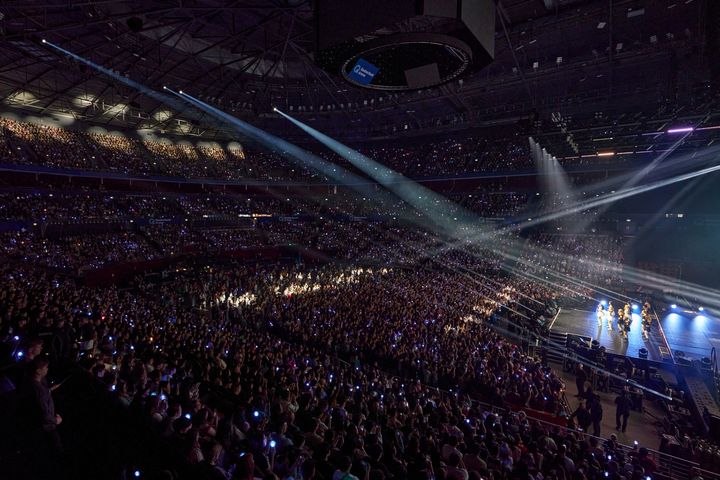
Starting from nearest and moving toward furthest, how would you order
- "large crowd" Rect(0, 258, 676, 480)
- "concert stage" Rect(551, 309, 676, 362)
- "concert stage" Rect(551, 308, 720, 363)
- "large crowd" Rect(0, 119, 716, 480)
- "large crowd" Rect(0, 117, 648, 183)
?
"large crowd" Rect(0, 258, 676, 480), "large crowd" Rect(0, 119, 716, 480), "concert stage" Rect(551, 309, 676, 362), "concert stage" Rect(551, 308, 720, 363), "large crowd" Rect(0, 117, 648, 183)

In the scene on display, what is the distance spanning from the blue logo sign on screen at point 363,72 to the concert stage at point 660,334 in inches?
A: 561

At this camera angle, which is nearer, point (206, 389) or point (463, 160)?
point (206, 389)

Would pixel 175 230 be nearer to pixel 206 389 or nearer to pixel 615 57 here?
pixel 206 389

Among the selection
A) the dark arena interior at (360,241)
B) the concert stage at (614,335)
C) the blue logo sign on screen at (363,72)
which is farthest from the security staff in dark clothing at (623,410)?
the blue logo sign on screen at (363,72)

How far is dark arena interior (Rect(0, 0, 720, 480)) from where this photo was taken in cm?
439

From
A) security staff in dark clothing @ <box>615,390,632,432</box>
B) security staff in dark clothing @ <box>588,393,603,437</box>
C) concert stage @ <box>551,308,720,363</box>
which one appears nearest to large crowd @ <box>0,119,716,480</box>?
security staff in dark clothing @ <box>588,393,603,437</box>

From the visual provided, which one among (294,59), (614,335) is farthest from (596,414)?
(294,59)

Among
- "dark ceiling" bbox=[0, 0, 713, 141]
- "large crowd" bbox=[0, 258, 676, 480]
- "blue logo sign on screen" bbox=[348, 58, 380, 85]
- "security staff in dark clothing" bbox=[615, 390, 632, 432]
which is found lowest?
"large crowd" bbox=[0, 258, 676, 480]

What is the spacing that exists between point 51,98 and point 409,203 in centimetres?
3123

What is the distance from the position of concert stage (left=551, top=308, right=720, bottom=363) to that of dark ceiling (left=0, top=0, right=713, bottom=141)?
9.12m

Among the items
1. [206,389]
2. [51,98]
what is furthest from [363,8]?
[51,98]

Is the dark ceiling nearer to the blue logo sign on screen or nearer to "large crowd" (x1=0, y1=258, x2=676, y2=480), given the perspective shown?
the blue logo sign on screen

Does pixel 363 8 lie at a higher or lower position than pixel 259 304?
higher

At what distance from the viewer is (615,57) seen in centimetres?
1491
